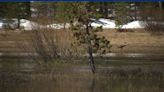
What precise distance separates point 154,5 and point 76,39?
22836mm

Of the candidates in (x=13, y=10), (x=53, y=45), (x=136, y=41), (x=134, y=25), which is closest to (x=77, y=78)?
(x=53, y=45)

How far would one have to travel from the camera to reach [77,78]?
715 inches

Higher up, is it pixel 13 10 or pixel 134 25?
A: pixel 13 10

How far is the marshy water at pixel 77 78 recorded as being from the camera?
52.8ft

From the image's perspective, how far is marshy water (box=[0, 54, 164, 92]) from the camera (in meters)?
16.1

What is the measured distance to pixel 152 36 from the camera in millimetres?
34469

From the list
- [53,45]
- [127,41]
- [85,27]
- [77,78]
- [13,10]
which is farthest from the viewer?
[13,10]

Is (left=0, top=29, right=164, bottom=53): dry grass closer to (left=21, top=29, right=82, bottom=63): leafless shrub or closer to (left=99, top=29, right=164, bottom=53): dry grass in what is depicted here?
(left=99, top=29, right=164, bottom=53): dry grass

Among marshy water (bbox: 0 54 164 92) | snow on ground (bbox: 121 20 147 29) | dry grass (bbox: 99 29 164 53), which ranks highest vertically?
marshy water (bbox: 0 54 164 92)

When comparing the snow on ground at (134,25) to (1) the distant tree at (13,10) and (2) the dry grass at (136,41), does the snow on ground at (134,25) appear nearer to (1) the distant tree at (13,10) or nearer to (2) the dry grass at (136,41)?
(2) the dry grass at (136,41)

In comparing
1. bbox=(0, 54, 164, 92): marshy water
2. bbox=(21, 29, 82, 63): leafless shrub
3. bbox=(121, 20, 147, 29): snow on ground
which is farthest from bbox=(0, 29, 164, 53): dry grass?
bbox=(0, 54, 164, 92): marshy water

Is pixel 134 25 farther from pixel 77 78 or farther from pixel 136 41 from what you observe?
pixel 77 78

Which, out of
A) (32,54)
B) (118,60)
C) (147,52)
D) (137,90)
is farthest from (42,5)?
(137,90)

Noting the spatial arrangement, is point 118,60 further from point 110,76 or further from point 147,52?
point 110,76
